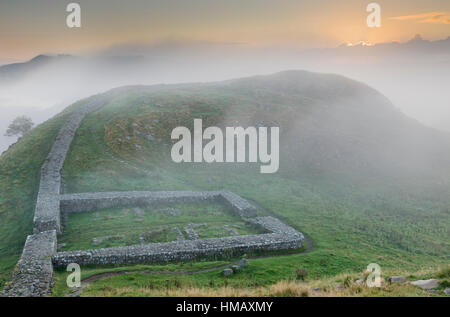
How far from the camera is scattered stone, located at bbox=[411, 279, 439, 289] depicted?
15.1 metres

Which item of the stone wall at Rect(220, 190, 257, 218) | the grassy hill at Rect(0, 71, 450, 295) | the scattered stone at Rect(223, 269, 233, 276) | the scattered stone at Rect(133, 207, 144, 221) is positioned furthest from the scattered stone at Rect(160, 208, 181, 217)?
the scattered stone at Rect(223, 269, 233, 276)

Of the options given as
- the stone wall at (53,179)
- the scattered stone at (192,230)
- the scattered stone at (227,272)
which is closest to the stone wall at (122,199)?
the stone wall at (53,179)

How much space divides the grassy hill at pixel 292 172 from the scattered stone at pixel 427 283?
751 centimetres

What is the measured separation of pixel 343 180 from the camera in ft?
195

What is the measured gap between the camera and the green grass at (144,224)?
27969 millimetres

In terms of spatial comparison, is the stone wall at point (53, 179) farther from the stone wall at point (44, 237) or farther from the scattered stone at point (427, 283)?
the scattered stone at point (427, 283)

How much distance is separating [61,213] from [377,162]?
60118 mm

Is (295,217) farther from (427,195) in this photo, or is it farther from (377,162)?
(377,162)

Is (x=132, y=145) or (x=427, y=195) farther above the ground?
(x=132, y=145)

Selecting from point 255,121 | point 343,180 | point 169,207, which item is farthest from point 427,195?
point 169,207
